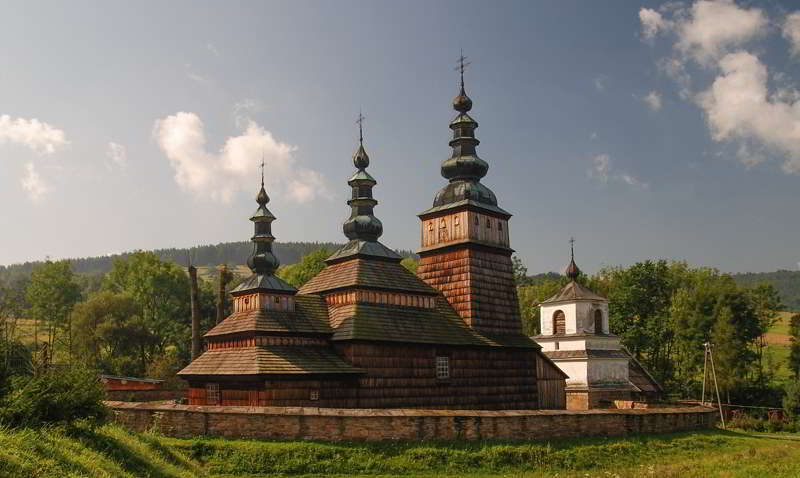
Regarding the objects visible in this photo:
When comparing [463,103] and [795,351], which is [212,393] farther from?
[795,351]

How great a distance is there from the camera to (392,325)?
30406 millimetres

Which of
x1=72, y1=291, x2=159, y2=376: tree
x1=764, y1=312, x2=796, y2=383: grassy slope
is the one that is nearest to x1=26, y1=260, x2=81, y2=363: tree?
x1=72, y1=291, x2=159, y2=376: tree

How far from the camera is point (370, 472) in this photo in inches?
802

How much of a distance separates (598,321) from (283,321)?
20.0m

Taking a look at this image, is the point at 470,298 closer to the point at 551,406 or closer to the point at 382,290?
the point at 382,290

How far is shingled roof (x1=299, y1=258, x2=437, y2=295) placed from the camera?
31188 mm

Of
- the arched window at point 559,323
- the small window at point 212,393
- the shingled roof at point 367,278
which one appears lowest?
the small window at point 212,393

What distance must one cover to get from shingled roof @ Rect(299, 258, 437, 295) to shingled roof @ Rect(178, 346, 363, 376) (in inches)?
134

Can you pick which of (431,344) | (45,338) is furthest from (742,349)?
(45,338)

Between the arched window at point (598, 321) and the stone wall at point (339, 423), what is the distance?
17.0 metres

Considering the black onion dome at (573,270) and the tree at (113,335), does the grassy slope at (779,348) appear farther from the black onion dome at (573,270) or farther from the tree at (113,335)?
the tree at (113,335)

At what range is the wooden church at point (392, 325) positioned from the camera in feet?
91.6

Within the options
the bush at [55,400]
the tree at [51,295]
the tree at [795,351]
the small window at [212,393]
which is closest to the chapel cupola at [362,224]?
the small window at [212,393]

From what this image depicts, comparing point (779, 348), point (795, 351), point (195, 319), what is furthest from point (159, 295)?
point (779, 348)
